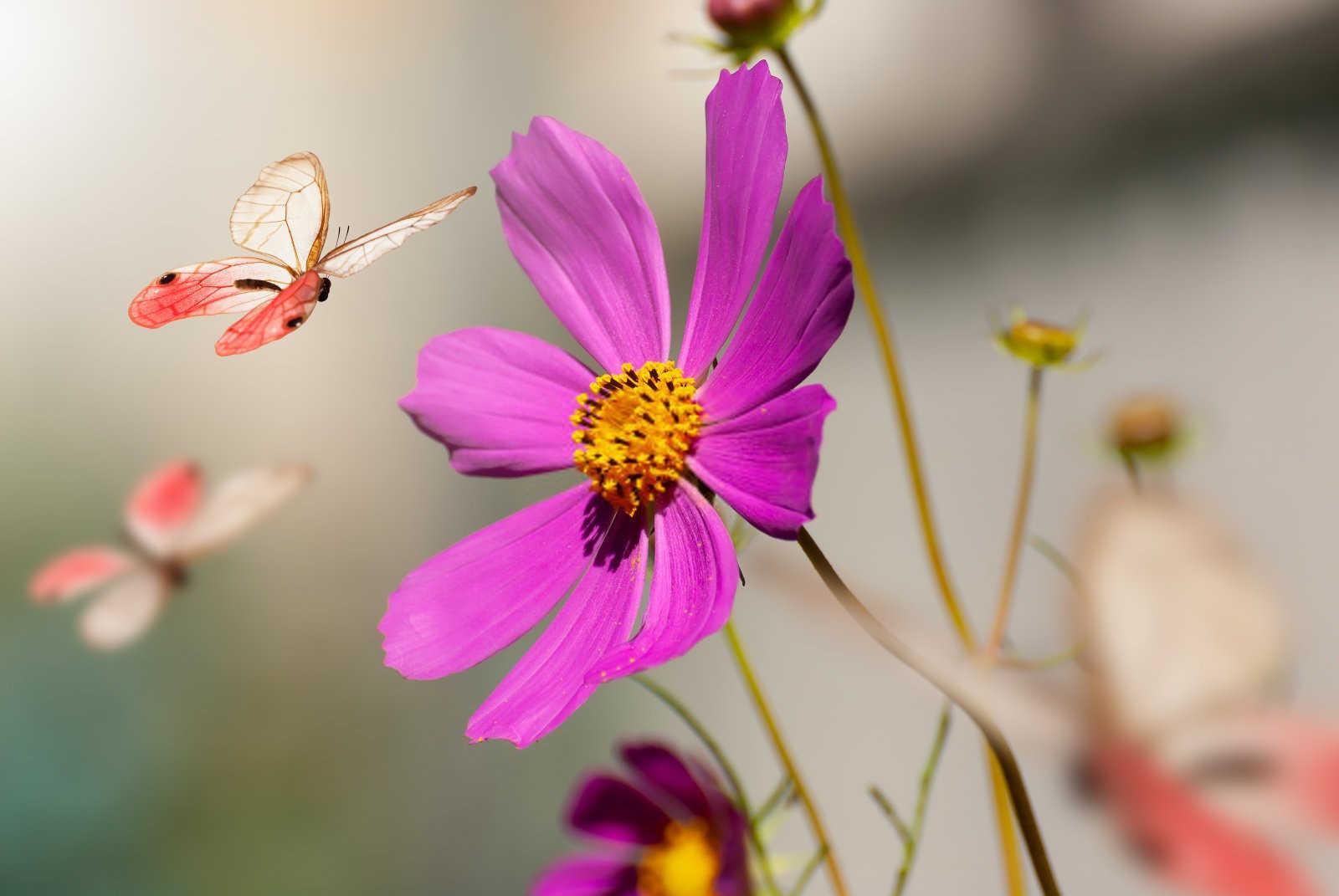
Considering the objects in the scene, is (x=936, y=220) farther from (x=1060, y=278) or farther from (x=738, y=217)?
(x=738, y=217)

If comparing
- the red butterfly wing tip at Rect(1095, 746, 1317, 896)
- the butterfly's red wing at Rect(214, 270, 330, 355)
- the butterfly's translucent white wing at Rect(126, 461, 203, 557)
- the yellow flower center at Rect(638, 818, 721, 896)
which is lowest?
the yellow flower center at Rect(638, 818, 721, 896)

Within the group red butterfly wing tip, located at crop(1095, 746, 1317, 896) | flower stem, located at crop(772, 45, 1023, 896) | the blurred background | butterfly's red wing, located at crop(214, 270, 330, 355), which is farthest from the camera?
the blurred background

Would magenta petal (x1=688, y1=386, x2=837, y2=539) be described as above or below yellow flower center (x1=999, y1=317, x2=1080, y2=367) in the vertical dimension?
below

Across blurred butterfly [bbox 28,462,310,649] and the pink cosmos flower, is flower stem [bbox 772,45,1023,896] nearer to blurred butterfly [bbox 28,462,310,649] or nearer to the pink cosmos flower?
the pink cosmos flower

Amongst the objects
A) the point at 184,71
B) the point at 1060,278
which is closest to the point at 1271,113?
the point at 1060,278

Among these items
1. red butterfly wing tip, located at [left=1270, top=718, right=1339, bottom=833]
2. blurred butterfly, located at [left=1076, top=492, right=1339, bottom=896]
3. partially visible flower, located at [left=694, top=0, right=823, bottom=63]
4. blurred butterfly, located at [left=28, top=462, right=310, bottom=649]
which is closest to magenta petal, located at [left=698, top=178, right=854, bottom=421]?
partially visible flower, located at [left=694, top=0, right=823, bottom=63]

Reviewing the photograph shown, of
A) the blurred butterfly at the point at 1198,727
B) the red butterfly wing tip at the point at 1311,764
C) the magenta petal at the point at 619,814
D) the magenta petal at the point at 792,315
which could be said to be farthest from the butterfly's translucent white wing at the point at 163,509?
the red butterfly wing tip at the point at 1311,764

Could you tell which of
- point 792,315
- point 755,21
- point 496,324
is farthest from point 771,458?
point 496,324
